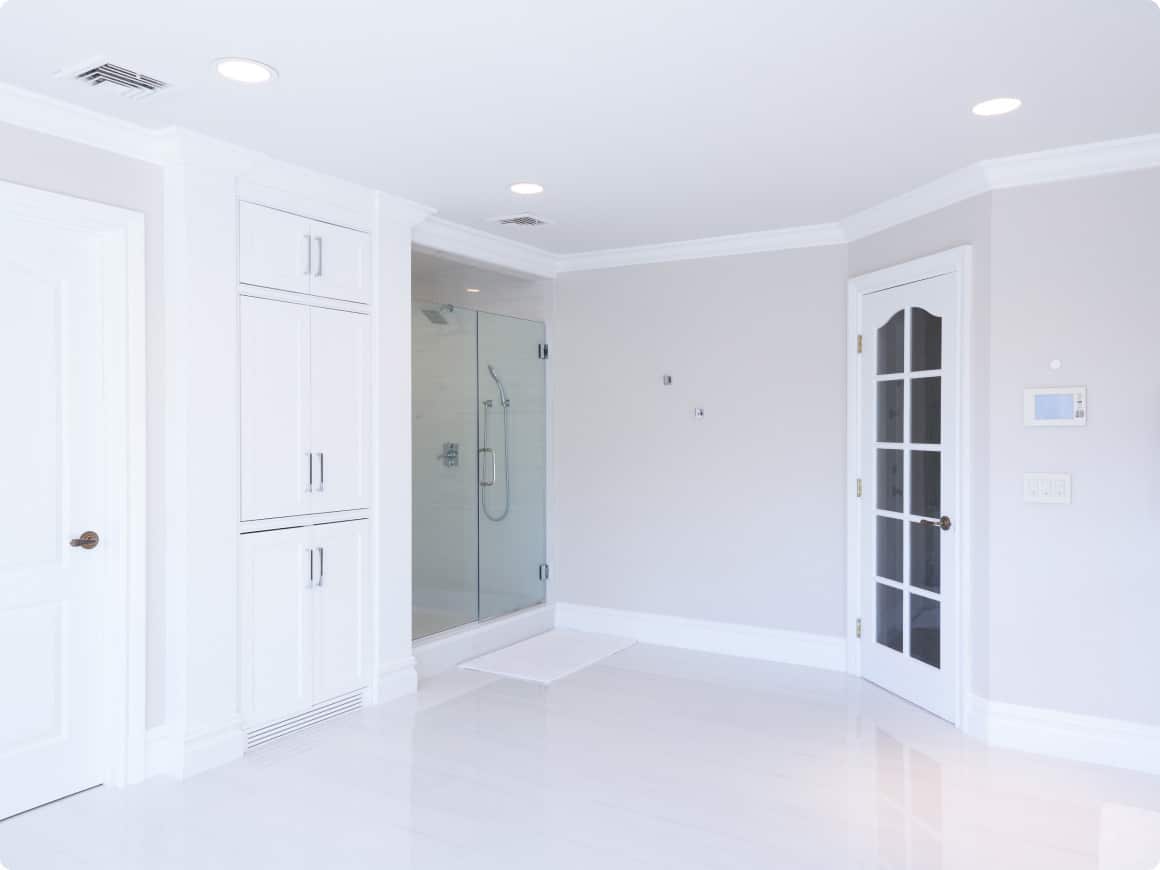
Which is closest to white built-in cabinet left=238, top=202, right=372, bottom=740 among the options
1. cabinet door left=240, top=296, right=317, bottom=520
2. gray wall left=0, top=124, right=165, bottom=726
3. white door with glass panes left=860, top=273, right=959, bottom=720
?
cabinet door left=240, top=296, right=317, bottom=520

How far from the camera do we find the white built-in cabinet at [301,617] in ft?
11.7

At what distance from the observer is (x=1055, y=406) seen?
3533 mm

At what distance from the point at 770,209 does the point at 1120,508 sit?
2128mm

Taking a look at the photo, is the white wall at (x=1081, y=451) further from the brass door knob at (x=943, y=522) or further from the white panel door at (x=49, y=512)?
the white panel door at (x=49, y=512)

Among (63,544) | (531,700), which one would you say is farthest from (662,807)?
(63,544)

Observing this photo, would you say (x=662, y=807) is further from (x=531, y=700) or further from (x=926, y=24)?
(x=926, y=24)

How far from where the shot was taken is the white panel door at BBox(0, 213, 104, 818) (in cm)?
296

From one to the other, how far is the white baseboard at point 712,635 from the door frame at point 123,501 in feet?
9.75

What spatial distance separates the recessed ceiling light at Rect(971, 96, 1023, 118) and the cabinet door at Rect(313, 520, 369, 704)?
315cm

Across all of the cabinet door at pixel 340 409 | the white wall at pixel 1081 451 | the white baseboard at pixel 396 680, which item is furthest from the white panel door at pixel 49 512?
the white wall at pixel 1081 451

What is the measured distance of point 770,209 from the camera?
438 centimetres

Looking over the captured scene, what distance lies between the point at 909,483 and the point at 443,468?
2.59m

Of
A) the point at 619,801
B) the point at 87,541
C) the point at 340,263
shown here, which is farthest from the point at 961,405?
the point at 87,541

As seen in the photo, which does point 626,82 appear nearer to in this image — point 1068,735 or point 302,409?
point 302,409
